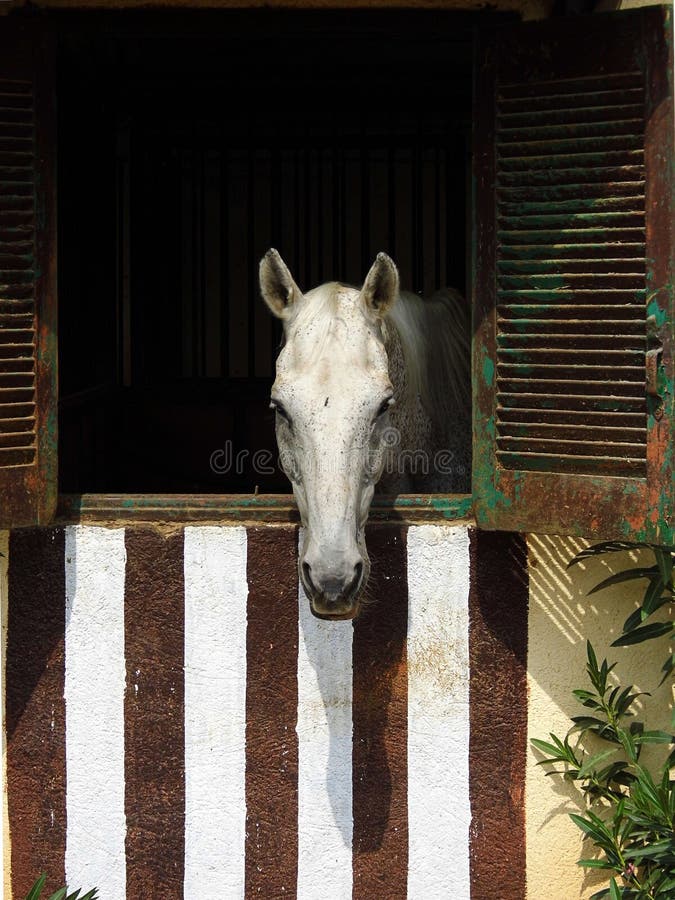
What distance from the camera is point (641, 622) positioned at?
3.16 meters

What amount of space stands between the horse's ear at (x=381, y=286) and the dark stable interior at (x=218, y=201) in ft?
2.78

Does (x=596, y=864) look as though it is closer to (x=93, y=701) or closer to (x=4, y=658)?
(x=93, y=701)

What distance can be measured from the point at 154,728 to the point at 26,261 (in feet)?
4.74

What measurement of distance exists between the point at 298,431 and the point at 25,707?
1291 millimetres

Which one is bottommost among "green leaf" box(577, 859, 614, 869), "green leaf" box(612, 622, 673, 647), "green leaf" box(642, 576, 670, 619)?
"green leaf" box(577, 859, 614, 869)

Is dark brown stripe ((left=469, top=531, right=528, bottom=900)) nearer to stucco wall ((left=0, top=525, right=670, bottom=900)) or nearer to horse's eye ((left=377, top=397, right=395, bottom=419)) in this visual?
stucco wall ((left=0, top=525, right=670, bottom=900))

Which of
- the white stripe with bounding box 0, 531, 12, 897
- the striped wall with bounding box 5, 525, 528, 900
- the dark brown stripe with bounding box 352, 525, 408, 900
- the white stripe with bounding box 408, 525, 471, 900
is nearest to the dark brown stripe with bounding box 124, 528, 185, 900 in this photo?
the striped wall with bounding box 5, 525, 528, 900

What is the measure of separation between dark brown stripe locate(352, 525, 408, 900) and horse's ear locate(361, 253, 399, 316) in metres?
0.68

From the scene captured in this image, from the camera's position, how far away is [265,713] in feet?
11.1

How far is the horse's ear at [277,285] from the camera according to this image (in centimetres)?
313

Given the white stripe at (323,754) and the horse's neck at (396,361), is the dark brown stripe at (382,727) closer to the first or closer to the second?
the white stripe at (323,754)

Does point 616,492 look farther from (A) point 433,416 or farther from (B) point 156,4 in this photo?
(B) point 156,4

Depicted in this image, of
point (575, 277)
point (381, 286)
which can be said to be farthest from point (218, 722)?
point (575, 277)

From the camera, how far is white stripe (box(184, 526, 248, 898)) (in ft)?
11.1
